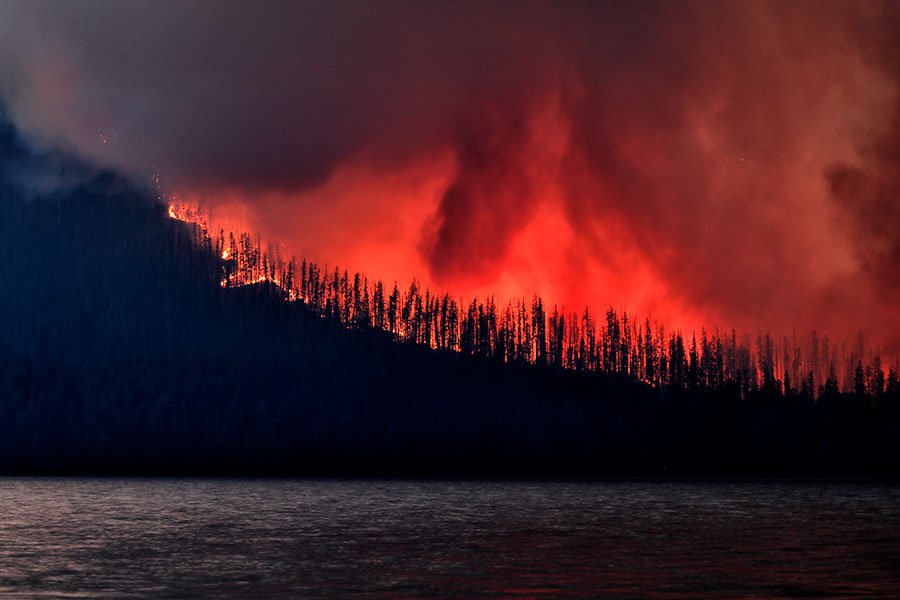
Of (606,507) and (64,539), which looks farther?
(606,507)

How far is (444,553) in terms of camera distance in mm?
88125

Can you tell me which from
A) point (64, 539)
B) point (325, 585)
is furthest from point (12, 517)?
point (325, 585)

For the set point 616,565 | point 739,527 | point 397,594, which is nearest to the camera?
point 397,594

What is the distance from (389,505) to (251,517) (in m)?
42.8

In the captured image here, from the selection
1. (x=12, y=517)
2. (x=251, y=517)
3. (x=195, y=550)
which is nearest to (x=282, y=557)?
(x=195, y=550)

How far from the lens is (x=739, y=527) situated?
4894 inches

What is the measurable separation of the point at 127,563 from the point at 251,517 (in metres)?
62.6

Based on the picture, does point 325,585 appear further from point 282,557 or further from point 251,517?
point 251,517

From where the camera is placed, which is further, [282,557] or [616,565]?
[282,557]

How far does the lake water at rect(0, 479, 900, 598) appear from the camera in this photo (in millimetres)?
63344

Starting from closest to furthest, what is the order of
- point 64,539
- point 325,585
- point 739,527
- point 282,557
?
point 325,585 < point 282,557 < point 64,539 < point 739,527

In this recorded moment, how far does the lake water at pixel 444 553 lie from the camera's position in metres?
63.3

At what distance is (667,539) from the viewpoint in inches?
4094

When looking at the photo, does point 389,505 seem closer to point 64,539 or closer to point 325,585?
point 64,539
